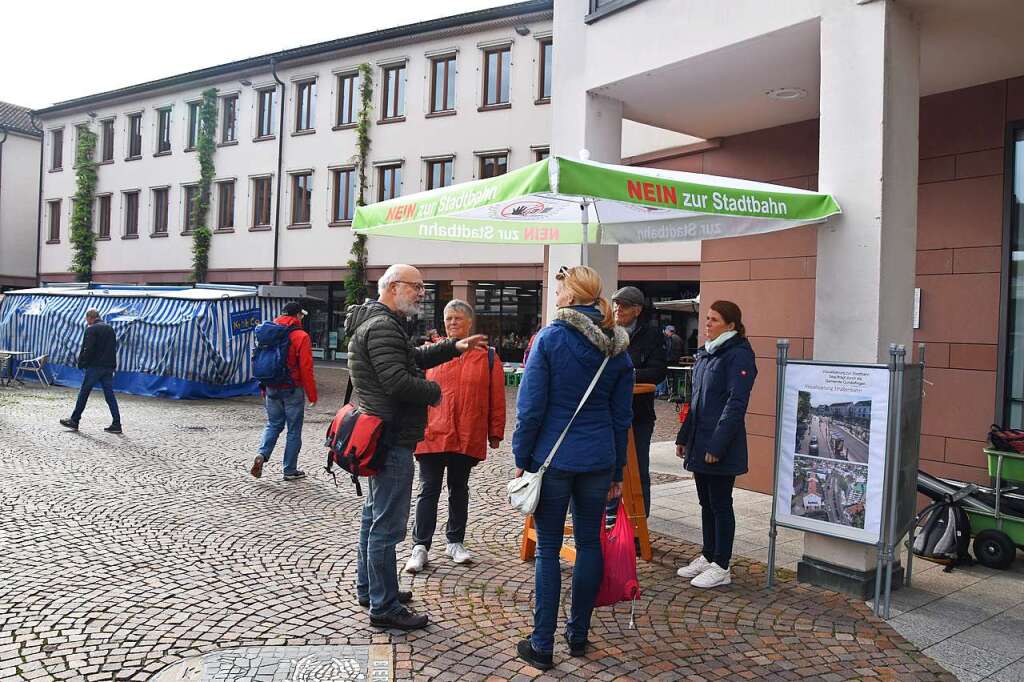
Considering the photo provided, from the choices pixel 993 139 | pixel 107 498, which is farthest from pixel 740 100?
pixel 107 498

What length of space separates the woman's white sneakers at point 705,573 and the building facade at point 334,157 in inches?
588

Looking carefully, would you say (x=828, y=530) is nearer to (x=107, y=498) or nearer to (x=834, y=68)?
(x=834, y=68)

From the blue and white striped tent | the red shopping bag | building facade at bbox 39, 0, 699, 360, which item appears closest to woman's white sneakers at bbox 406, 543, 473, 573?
the red shopping bag

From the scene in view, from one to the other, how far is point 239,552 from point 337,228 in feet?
71.1

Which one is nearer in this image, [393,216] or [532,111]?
[393,216]

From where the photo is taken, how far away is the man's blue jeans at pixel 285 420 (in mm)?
8336

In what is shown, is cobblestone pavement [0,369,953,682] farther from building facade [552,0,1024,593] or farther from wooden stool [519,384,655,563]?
building facade [552,0,1024,593]

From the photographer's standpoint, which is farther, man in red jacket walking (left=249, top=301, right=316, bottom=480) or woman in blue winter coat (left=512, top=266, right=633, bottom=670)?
man in red jacket walking (left=249, top=301, right=316, bottom=480)

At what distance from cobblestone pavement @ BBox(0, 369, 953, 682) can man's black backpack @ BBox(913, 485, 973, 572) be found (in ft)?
3.54

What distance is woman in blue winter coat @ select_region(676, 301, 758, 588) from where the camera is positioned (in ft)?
16.4

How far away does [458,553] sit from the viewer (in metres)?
5.43

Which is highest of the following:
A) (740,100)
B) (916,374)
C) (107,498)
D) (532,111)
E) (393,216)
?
(532,111)

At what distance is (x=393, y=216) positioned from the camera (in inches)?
239

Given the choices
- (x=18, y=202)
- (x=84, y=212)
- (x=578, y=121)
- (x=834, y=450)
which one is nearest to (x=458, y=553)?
(x=834, y=450)
